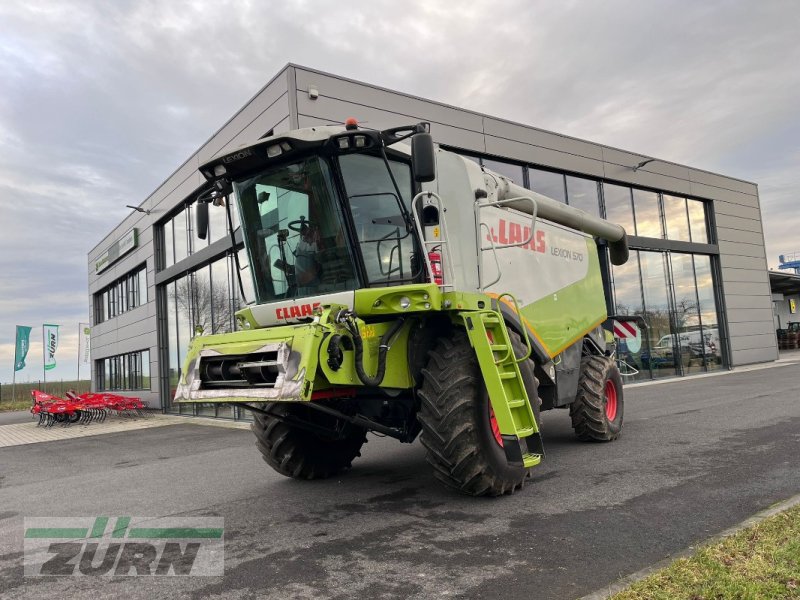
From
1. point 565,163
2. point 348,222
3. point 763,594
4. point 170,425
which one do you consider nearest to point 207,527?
point 348,222

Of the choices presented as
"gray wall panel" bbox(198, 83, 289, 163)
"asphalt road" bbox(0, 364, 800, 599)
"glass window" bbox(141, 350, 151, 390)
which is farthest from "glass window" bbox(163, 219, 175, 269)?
"asphalt road" bbox(0, 364, 800, 599)

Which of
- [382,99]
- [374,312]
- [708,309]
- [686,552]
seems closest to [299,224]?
[374,312]

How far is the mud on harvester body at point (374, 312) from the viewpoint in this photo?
461 centimetres

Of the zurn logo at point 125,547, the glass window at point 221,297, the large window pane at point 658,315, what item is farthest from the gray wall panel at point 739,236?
the zurn logo at point 125,547

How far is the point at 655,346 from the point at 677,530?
53.6 ft

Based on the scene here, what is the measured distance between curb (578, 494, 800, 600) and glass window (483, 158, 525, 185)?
12.2m

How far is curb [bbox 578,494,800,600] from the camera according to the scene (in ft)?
10.1

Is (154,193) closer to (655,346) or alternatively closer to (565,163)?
(565,163)

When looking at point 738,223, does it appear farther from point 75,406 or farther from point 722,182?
point 75,406

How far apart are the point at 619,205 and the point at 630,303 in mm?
3188

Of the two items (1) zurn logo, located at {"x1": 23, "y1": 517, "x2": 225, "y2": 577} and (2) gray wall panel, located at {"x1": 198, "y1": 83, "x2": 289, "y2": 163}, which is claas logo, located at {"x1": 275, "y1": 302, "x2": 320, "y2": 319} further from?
(2) gray wall panel, located at {"x1": 198, "y1": 83, "x2": 289, "y2": 163}

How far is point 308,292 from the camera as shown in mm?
5297

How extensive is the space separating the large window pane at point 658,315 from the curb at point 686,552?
602 inches

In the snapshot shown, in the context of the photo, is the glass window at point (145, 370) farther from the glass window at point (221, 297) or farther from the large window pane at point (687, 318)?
the large window pane at point (687, 318)
